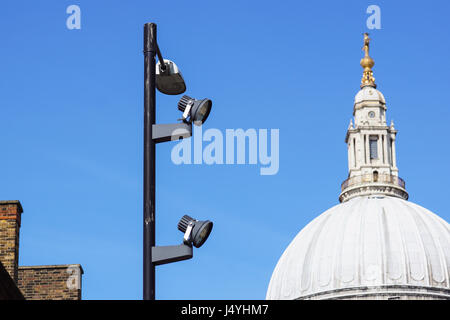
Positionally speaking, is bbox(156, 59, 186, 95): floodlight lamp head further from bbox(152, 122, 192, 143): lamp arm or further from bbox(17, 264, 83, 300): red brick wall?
bbox(17, 264, 83, 300): red brick wall

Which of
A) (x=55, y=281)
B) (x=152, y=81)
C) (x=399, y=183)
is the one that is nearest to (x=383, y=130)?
(x=399, y=183)

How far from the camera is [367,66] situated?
138 metres

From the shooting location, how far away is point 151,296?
15.8m

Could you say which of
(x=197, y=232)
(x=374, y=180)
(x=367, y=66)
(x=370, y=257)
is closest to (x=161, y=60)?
(x=197, y=232)

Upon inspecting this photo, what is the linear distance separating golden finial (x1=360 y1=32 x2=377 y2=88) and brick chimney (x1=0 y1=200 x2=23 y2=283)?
112 metres

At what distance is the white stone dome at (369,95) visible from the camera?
134m

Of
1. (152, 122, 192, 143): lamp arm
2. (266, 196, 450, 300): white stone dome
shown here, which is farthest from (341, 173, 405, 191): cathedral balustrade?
(152, 122, 192, 143): lamp arm

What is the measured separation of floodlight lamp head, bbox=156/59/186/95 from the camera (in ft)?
57.8

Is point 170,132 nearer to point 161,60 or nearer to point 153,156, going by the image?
point 153,156

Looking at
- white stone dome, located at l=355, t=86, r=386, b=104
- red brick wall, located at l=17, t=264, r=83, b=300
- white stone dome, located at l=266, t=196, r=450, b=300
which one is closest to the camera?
red brick wall, located at l=17, t=264, r=83, b=300
